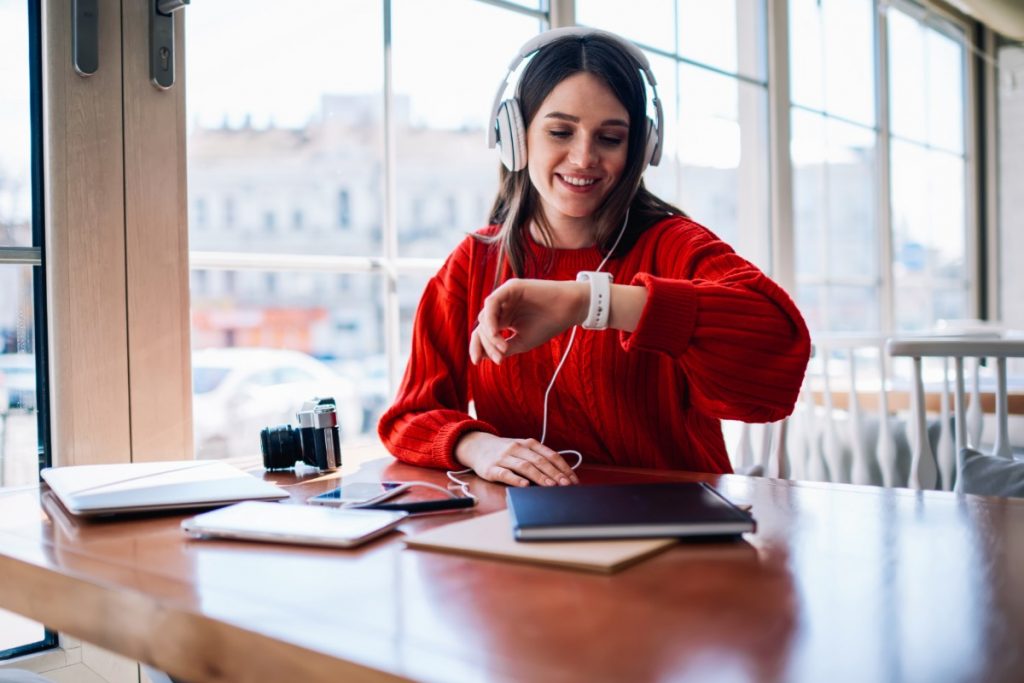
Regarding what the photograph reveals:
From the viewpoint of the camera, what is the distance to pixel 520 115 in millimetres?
1523

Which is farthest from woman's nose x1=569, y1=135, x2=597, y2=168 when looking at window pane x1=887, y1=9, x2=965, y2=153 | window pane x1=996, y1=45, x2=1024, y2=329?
window pane x1=996, y1=45, x2=1024, y2=329

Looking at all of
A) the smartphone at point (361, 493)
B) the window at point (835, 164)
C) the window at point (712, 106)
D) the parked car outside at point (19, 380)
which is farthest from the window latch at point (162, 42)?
the window at point (835, 164)

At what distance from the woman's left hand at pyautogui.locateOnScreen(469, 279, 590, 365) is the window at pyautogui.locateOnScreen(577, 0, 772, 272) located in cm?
204

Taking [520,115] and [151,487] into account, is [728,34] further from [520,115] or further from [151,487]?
[151,487]

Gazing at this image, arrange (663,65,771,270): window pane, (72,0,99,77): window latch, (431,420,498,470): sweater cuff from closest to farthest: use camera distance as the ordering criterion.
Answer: (431,420,498,470): sweater cuff, (72,0,99,77): window latch, (663,65,771,270): window pane

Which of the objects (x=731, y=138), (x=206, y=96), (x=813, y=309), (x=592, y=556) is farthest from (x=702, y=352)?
(x=813, y=309)

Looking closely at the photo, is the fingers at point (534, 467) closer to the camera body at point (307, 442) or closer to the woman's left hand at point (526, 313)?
the woman's left hand at point (526, 313)

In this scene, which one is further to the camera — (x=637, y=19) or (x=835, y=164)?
(x=835, y=164)

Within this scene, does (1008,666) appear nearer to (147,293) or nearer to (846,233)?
(147,293)

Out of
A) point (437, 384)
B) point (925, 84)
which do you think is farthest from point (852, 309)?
point (437, 384)

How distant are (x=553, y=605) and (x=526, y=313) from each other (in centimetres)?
53

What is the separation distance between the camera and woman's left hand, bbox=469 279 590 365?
1.07 meters

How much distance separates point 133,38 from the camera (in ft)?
4.99

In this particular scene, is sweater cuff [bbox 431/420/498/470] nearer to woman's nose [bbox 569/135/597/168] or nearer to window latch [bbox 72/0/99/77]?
woman's nose [bbox 569/135/597/168]
